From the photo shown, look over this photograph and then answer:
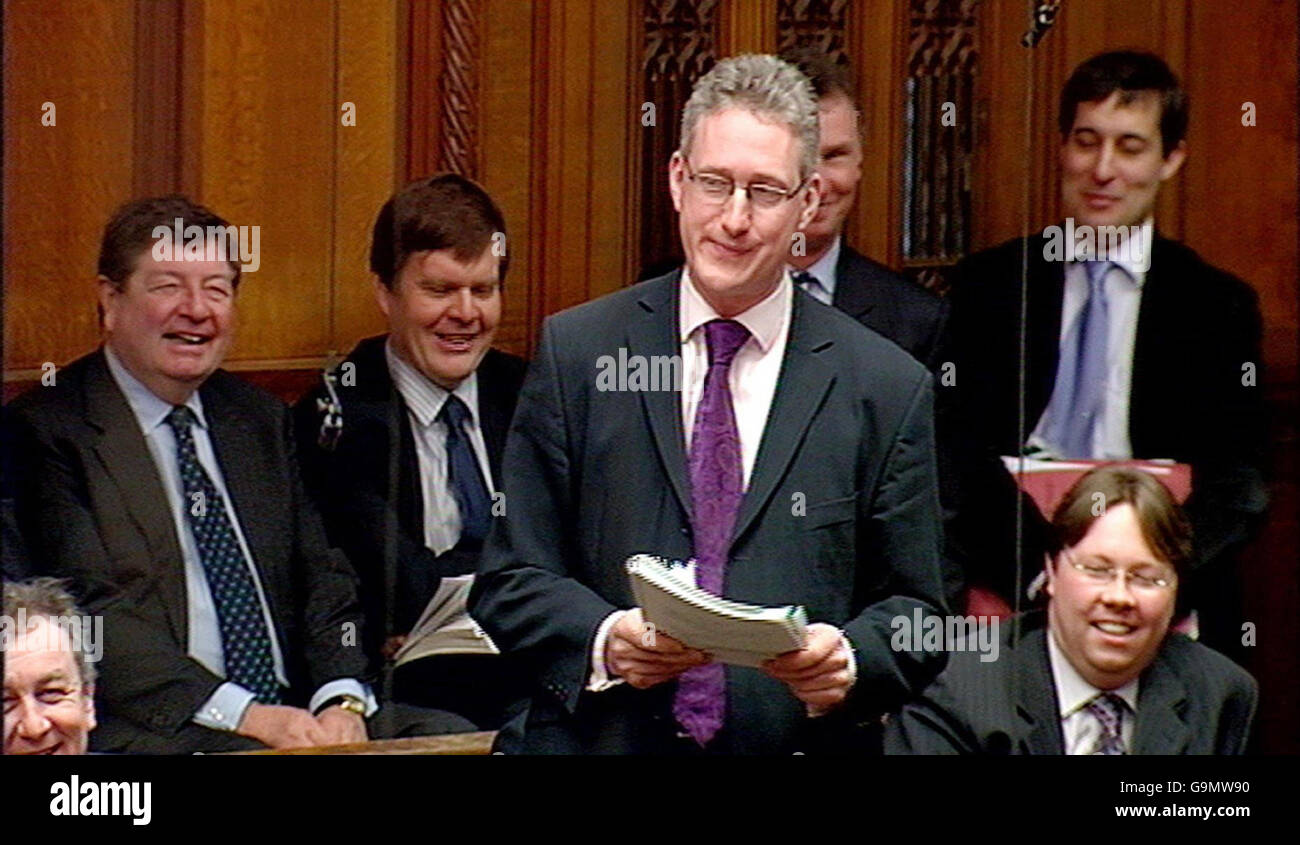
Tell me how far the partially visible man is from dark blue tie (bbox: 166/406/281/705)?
205 mm

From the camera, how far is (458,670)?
13.2 feet

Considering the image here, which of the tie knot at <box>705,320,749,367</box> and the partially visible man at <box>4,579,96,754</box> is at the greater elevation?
the tie knot at <box>705,320,749,367</box>

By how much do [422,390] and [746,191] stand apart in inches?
23.8

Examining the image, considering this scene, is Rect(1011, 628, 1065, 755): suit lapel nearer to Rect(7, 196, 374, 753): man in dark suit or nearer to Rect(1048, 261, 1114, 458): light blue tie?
Rect(1048, 261, 1114, 458): light blue tie

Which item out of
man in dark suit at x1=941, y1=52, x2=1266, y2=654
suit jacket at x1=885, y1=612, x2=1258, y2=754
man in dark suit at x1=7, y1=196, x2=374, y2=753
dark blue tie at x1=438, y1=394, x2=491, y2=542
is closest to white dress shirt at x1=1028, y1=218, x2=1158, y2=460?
man in dark suit at x1=941, y1=52, x2=1266, y2=654

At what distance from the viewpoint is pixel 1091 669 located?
4.06 metres

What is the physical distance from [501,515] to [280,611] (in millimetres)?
367

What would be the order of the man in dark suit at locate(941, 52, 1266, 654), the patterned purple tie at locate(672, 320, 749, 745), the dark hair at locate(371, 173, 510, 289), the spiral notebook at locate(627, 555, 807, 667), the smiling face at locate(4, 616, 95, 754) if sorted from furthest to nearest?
the man in dark suit at locate(941, 52, 1266, 654) → the dark hair at locate(371, 173, 510, 289) → the patterned purple tie at locate(672, 320, 749, 745) → the smiling face at locate(4, 616, 95, 754) → the spiral notebook at locate(627, 555, 807, 667)

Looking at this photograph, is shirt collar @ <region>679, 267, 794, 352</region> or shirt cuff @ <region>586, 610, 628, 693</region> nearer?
shirt cuff @ <region>586, 610, 628, 693</region>

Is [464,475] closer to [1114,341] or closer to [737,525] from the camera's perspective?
[737,525]

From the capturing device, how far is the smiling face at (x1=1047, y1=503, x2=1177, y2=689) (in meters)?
4.05

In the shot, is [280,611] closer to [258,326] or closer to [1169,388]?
[258,326]

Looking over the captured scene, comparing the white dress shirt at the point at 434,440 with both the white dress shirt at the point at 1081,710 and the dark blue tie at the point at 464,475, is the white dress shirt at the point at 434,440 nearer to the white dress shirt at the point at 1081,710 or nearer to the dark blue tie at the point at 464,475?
the dark blue tie at the point at 464,475

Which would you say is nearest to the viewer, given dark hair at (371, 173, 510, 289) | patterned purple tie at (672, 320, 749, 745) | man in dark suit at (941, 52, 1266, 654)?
patterned purple tie at (672, 320, 749, 745)
